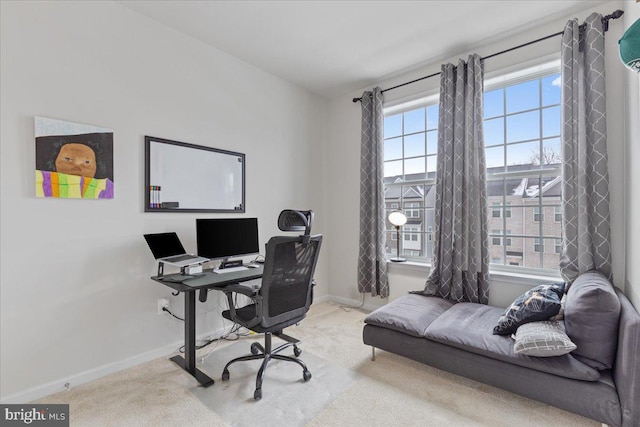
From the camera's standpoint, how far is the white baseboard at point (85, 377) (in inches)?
76.5

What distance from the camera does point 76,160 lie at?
84.5 inches

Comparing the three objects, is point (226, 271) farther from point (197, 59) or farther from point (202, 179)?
point (197, 59)

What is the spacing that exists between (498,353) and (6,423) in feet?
9.78

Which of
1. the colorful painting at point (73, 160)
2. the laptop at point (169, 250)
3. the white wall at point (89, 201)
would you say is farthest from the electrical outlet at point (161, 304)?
the colorful painting at point (73, 160)

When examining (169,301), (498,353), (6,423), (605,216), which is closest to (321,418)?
(498,353)

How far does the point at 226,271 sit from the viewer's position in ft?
8.52

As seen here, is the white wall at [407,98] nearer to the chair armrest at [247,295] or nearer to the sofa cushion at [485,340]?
the sofa cushion at [485,340]

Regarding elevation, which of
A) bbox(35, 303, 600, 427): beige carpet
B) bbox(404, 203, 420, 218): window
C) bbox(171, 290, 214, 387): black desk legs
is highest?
bbox(404, 203, 420, 218): window

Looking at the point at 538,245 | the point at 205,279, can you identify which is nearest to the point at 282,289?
the point at 205,279

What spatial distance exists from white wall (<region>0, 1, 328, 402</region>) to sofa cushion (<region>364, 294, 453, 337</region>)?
162 centimetres

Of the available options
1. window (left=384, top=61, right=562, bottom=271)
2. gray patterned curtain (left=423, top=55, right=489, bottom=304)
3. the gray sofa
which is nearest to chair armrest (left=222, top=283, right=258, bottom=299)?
the gray sofa

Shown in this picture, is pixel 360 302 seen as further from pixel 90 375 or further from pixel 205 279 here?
pixel 90 375

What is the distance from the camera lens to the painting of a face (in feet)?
6.85

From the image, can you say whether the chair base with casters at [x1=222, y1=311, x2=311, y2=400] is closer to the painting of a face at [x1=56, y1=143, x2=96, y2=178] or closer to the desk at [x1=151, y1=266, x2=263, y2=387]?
the desk at [x1=151, y1=266, x2=263, y2=387]
